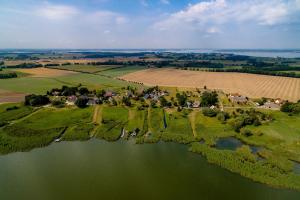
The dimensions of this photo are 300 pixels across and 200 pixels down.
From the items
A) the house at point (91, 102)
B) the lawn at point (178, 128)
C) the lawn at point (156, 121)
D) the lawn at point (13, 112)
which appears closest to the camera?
the lawn at point (178, 128)

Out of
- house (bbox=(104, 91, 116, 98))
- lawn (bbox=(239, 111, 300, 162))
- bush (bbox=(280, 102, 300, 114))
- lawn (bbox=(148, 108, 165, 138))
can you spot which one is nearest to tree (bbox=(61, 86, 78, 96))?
house (bbox=(104, 91, 116, 98))

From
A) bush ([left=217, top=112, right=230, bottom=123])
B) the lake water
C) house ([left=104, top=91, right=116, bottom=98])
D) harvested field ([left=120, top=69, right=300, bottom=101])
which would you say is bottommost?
the lake water

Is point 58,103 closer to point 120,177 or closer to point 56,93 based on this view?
point 56,93

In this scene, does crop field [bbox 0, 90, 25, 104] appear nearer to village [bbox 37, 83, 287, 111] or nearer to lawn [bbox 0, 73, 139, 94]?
lawn [bbox 0, 73, 139, 94]

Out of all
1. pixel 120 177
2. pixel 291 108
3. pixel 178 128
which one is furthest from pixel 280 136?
pixel 120 177

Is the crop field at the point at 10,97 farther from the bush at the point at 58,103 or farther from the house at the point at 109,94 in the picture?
the house at the point at 109,94

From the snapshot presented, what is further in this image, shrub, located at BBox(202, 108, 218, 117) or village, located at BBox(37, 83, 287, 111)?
village, located at BBox(37, 83, 287, 111)

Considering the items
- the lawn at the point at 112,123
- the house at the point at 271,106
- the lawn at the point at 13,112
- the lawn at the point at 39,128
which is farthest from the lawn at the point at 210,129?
the lawn at the point at 13,112

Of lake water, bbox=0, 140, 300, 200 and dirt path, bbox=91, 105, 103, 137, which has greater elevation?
dirt path, bbox=91, 105, 103, 137

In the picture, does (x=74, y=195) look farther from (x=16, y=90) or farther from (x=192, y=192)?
(x=16, y=90)
